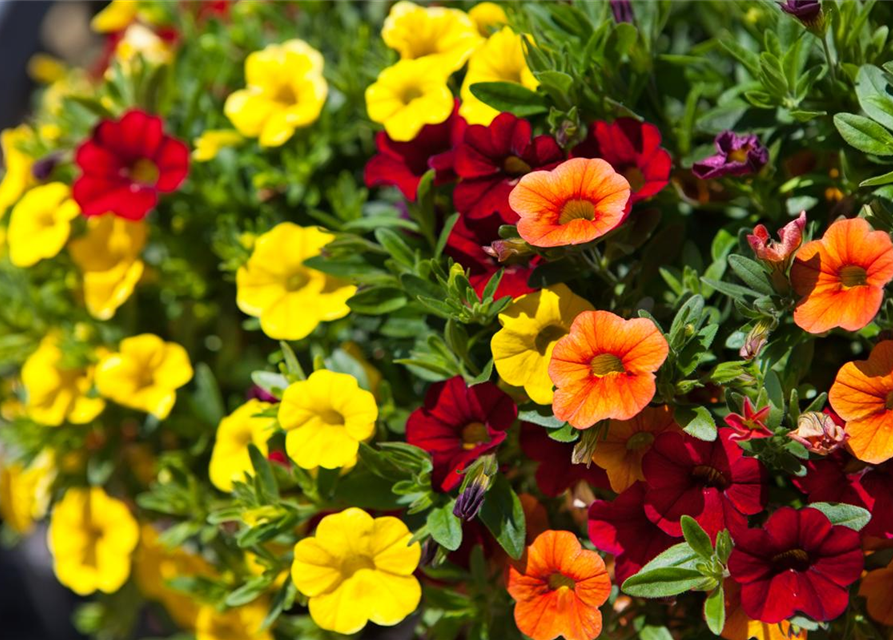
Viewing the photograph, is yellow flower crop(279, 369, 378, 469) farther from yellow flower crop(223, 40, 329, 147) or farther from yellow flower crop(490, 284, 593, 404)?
yellow flower crop(223, 40, 329, 147)

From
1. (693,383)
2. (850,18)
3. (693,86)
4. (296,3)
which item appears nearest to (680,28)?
(693,86)

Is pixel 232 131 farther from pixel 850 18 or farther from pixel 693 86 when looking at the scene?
pixel 850 18

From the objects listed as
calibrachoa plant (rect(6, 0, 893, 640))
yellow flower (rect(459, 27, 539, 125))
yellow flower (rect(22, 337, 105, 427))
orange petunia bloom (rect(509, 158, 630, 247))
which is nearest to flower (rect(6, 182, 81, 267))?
calibrachoa plant (rect(6, 0, 893, 640))

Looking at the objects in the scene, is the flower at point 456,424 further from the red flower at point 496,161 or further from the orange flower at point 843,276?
the orange flower at point 843,276

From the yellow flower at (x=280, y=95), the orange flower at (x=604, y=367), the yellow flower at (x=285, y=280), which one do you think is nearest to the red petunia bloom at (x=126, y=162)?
the yellow flower at (x=280, y=95)

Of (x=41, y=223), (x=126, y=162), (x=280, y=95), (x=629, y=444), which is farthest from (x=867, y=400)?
(x=41, y=223)

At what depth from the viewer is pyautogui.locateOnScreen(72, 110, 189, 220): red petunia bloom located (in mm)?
1203

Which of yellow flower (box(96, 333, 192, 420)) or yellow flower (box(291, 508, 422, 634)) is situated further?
yellow flower (box(96, 333, 192, 420))

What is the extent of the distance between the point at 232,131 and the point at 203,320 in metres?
0.28

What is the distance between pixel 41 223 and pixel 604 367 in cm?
87

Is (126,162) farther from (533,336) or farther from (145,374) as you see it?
(533,336)

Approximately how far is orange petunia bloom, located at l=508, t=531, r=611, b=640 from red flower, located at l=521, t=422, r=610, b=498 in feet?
0.16

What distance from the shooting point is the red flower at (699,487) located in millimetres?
814

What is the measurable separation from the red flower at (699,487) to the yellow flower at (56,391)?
30.6 inches
